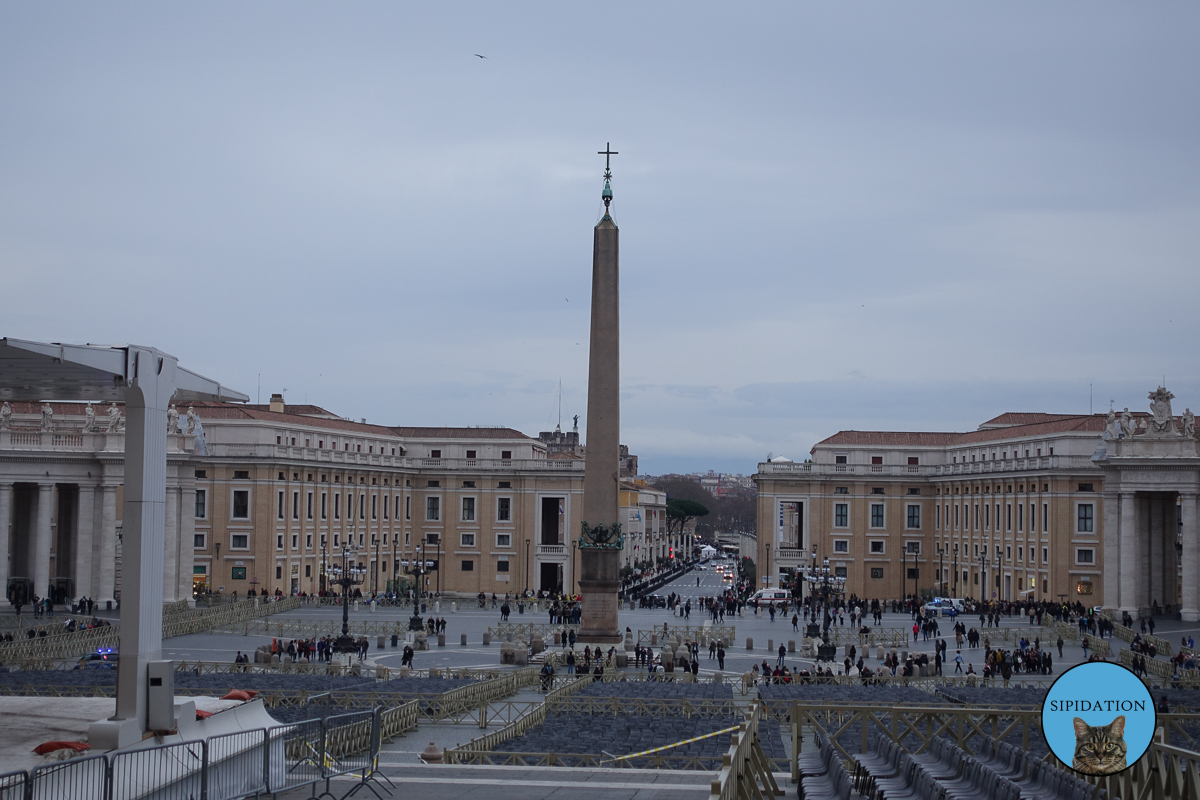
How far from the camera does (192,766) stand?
12.9 meters

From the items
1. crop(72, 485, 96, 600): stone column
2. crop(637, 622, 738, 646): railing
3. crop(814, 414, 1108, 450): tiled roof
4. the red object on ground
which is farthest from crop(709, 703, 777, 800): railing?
crop(814, 414, 1108, 450): tiled roof

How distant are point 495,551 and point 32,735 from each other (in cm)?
7058

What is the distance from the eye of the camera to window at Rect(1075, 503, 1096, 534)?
68.1 m

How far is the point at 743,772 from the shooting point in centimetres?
1046

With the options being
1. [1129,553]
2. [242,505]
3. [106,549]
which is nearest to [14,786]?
[106,549]

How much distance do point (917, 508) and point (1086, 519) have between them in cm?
1874

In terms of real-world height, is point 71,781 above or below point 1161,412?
below

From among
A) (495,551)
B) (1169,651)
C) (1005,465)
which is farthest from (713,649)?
(495,551)

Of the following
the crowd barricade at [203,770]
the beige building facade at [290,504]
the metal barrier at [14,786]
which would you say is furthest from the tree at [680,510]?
the metal barrier at [14,786]

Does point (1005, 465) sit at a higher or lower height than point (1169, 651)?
higher

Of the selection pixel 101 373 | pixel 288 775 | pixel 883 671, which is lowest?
pixel 883 671

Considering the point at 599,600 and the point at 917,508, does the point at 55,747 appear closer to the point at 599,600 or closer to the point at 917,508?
the point at 599,600

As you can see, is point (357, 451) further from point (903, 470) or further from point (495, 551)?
point (903, 470)

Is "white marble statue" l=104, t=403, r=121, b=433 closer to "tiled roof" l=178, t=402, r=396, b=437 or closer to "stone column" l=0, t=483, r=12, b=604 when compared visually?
"stone column" l=0, t=483, r=12, b=604
